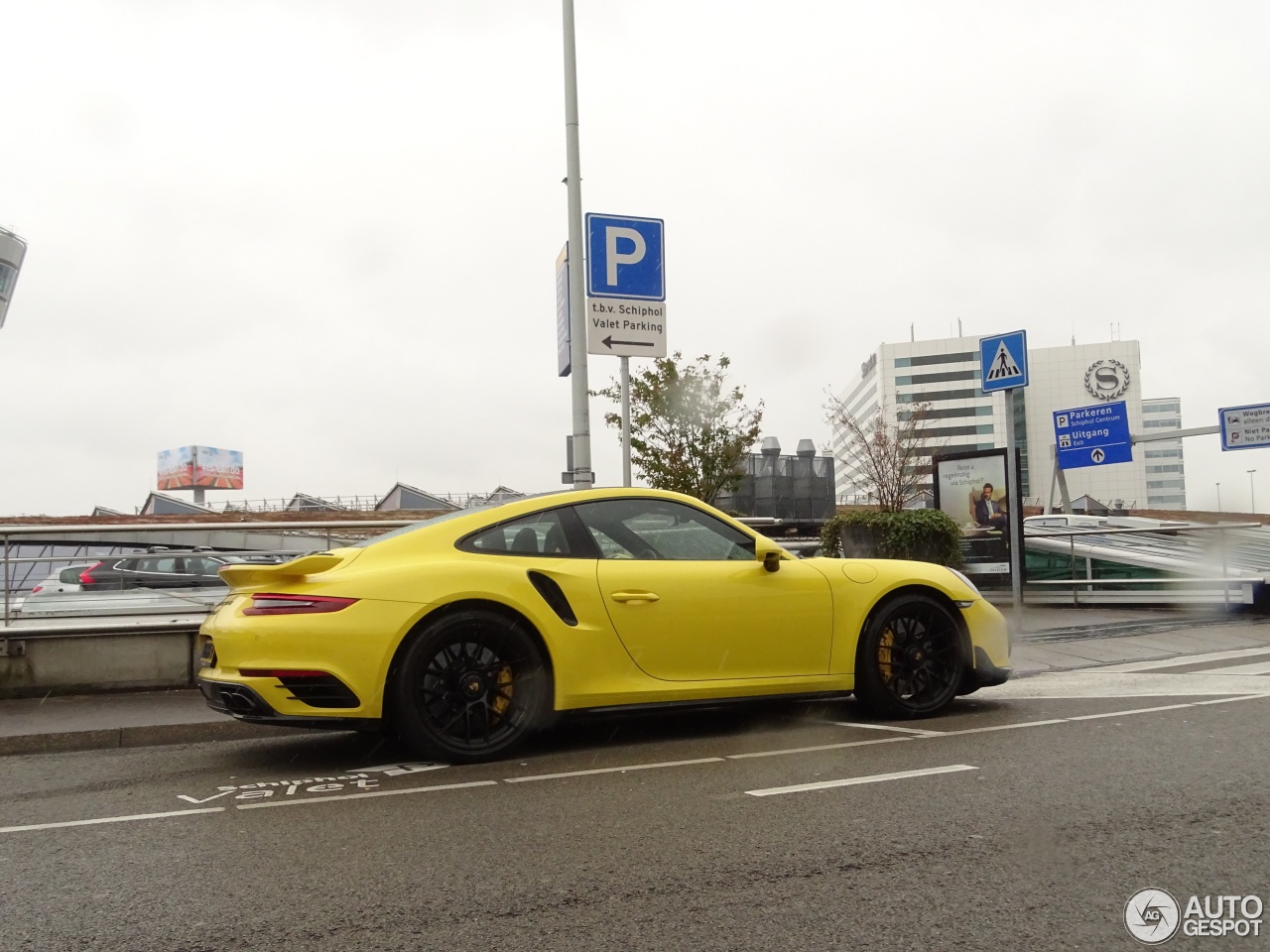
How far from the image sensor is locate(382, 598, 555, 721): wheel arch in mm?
5434

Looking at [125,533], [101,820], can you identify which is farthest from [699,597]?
[125,533]

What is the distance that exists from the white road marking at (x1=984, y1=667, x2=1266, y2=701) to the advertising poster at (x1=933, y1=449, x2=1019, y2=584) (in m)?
5.91

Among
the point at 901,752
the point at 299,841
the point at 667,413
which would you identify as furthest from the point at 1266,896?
the point at 667,413

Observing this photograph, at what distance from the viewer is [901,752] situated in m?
5.50

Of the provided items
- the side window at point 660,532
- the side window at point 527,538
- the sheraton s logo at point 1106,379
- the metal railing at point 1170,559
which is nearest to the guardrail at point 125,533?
the side window at point 527,538

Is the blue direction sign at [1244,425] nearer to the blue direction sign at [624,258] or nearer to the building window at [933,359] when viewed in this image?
the blue direction sign at [624,258]

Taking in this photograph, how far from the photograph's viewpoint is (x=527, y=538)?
5.97 meters


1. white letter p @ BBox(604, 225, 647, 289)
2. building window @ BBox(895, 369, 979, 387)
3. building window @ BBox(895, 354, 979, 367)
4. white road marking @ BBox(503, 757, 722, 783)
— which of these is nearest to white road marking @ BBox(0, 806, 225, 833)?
white road marking @ BBox(503, 757, 722, 783)

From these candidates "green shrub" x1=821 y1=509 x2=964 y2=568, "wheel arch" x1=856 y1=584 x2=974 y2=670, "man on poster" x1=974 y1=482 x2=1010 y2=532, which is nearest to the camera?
"wheel arch" x1=856 y1=584 x2=974 y2=670

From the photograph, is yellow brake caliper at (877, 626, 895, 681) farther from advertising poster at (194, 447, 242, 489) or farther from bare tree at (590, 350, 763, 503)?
advertising poster at (194, 447, 242, 489)

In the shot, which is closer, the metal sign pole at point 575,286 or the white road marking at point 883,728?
the white road marking at point 883,728

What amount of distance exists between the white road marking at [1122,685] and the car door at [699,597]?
1.88m

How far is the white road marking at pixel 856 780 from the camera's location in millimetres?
4699

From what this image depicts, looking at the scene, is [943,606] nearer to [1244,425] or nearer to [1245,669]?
[1245,669]
